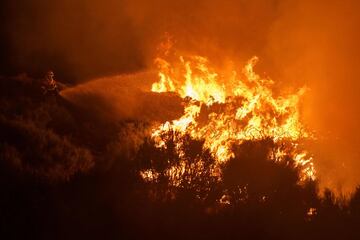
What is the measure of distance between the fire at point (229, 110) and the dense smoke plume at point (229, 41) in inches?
45.1

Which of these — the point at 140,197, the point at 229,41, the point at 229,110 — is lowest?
Result: the point at 140,197

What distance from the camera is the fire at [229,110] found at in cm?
1378

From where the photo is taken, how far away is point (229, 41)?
1944 cm

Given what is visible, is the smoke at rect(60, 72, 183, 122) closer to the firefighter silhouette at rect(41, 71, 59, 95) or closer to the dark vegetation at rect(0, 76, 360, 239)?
the firefighter silhouette at rect(41, 71, 59, 95)

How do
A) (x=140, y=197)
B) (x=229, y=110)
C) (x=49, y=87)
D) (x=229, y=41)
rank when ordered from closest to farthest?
(x=140, y=197) < (x=49, y=87) < (x=229, y=110) < (x=229, y=41)

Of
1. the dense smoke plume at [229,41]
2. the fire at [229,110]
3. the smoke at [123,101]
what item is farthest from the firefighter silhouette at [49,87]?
the fire at [229,110]

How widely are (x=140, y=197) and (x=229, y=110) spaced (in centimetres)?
648

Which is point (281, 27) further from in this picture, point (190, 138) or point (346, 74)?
point (190, 138)

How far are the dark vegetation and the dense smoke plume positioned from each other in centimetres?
464

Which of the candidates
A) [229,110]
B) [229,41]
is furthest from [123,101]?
[229,41]

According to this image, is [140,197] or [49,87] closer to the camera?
[140,197]

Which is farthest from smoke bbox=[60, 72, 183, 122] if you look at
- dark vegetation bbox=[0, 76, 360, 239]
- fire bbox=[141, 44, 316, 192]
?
dark vegetation bbox=[0, 76, 360, 239]

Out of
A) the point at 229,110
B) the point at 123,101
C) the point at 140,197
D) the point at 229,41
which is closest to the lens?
the point at 140,197

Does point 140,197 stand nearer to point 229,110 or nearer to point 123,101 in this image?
point 229,110
